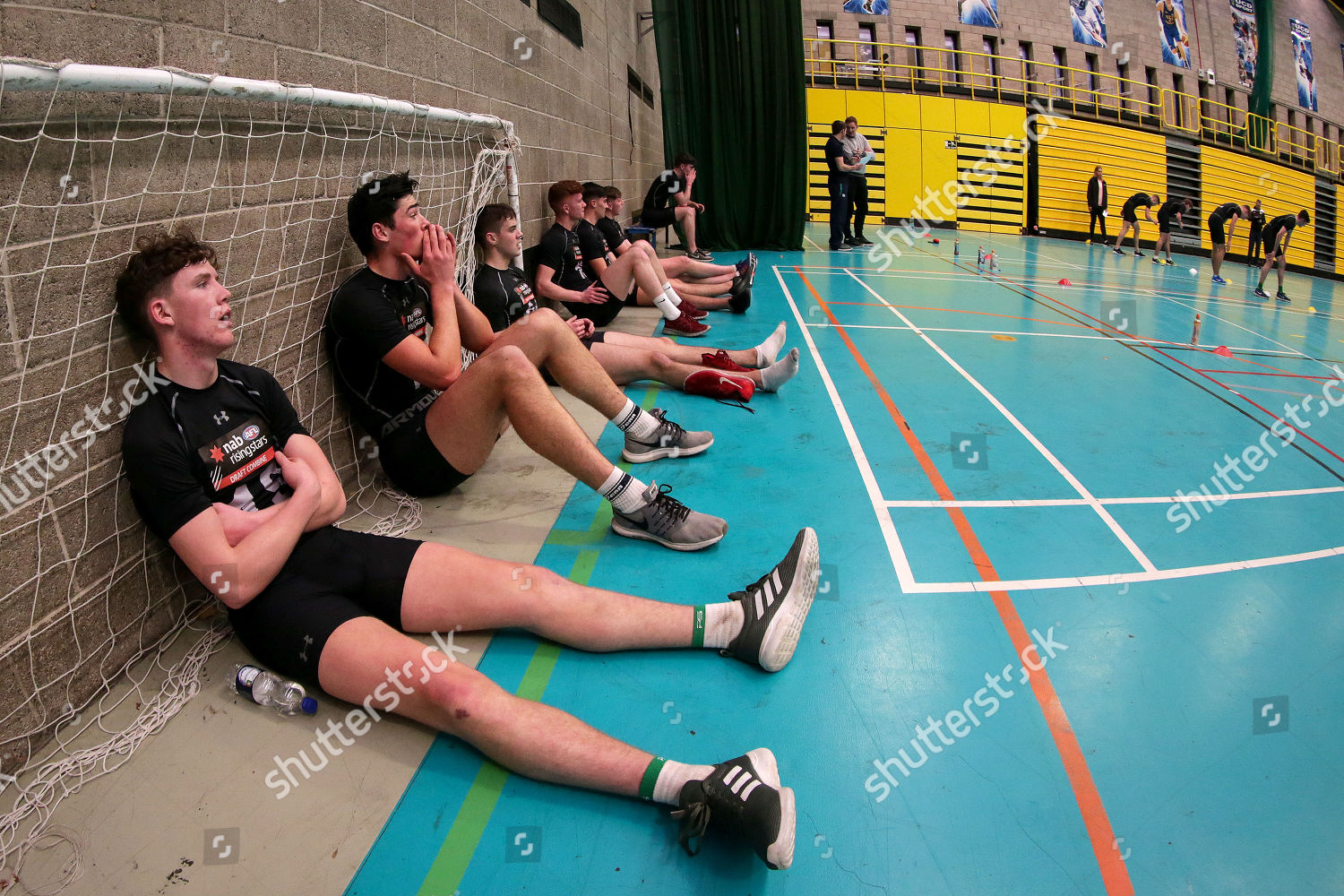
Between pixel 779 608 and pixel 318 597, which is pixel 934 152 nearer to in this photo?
pixel 779 608

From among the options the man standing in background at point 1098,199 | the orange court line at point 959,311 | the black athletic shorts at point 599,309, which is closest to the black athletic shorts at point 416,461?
the black athletic shorts at point 599,309

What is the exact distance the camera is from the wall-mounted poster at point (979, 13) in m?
21.7

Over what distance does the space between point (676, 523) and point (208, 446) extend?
1.64 meters

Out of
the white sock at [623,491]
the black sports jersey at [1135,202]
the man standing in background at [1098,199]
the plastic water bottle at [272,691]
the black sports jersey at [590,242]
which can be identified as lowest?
the plastic water bottle at [272,691]

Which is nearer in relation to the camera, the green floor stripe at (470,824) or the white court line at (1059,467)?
the green floor stripe at (470,824)

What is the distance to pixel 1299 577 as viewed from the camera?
10.0 feet

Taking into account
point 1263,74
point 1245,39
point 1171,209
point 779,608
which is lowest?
point 779,608

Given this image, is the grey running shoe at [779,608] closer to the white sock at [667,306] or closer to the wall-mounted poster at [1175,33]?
the white sock at [667,306]

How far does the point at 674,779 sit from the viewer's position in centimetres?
180

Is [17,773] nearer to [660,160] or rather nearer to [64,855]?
[64,855]

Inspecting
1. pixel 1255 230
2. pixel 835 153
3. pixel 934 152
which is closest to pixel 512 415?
pixel 835 153

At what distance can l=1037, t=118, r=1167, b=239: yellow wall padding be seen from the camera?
61.8 ft

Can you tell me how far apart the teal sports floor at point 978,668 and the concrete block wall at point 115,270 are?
102 cm

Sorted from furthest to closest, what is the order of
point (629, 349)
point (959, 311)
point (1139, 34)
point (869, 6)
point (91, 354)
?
1. point (1139, 34)
2. point (869, 6)
3. point (959, 311)
4. point (629, 349)
5. point (91, 354)
